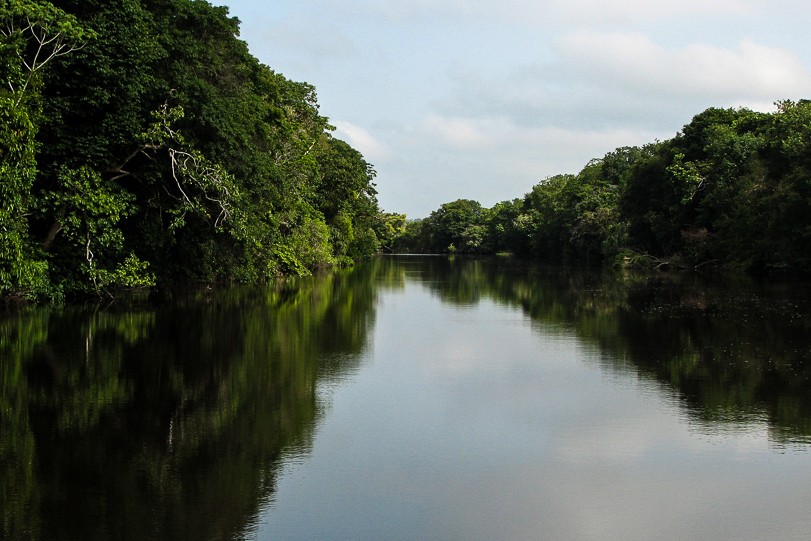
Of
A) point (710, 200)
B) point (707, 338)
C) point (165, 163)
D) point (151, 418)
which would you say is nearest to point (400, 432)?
point (151, 418)

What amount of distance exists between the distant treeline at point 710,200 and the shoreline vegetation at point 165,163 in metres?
0.20

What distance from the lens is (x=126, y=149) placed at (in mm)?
25531

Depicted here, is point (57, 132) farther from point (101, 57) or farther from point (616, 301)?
point (616, 301)

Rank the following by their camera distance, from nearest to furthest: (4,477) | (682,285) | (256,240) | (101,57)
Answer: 1. (4,477)
2. (101,57)
3. (256,240)
4. (682,285)

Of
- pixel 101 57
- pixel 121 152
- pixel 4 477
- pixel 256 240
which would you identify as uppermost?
pixel 101 57

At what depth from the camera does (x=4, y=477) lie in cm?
776

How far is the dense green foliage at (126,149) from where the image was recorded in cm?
2095

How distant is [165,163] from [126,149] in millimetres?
1287

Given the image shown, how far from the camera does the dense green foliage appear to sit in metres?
21.0

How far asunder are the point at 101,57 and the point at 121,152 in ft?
12.5

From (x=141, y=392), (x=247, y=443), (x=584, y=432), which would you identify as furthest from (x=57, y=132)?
(x=584, y=432)

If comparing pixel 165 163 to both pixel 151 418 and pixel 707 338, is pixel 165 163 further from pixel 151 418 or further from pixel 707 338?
pixel 707 338

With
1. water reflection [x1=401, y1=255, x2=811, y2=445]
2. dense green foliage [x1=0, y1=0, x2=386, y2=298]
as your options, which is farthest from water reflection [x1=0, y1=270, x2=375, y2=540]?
water reflection [x1=401, y1=255, x2=811, y2=445]

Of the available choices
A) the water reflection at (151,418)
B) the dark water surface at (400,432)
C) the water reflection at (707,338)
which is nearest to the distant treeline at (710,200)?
the water reflection at (707,338)
